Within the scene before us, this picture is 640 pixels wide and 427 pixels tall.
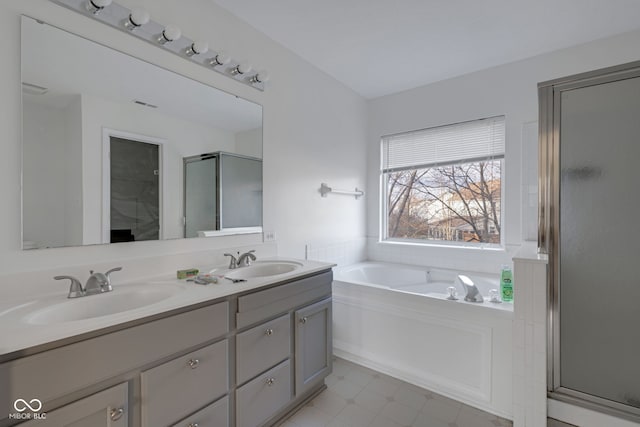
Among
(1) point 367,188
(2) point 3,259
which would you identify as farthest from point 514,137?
(2) point 3,259

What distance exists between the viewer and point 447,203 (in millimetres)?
3281

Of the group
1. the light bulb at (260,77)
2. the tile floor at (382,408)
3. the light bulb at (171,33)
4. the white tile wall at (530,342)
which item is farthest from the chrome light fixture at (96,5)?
the white tile wall at (530,342)

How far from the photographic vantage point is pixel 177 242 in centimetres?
177

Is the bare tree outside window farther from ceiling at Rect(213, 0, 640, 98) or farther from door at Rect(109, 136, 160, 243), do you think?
door at Rect(109, 136, 160, 243)

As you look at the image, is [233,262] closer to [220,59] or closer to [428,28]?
[220,59]

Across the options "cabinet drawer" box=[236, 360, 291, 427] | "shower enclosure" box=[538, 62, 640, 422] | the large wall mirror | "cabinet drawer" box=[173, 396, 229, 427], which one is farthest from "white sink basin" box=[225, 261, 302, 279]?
"shower enclosure" box=[538, 62, 640, 422]

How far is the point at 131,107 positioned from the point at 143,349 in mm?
1243

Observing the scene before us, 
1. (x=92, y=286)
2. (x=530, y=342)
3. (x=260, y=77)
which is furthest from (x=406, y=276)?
(x=92, y=286)

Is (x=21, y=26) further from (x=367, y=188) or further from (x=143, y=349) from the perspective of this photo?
(x=367, y=188)

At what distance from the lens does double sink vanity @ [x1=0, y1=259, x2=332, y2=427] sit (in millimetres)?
883

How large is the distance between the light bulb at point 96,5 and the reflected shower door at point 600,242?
8.24ft

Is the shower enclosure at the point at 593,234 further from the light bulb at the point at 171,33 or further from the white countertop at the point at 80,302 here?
the light bulb at the point at 171,33

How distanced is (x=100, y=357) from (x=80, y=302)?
14.5 inches

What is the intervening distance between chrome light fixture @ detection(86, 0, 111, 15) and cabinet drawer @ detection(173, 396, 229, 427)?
1907 mm
